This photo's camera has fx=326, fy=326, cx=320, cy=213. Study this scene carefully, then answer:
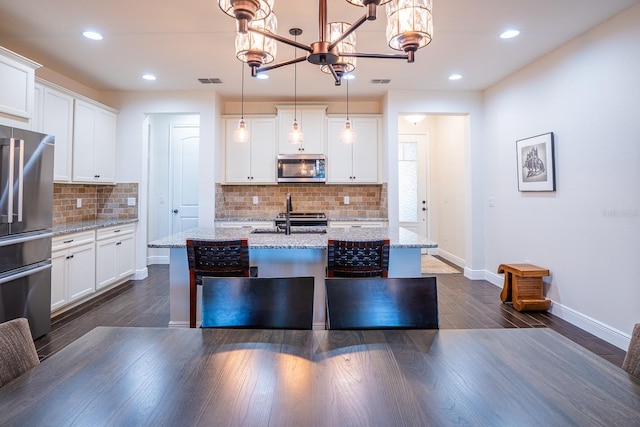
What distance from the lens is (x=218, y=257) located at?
2279 millimetres

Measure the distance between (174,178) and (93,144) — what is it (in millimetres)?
1722

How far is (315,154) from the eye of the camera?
506cm

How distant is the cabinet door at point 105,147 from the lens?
4.29 meters

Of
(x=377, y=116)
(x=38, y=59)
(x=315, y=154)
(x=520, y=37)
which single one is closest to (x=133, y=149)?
(x=38, y=59)

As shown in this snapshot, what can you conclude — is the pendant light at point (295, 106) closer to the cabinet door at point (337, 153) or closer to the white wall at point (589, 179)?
the cabinet door at point (337, 153)

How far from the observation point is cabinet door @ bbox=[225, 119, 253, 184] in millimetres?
5109

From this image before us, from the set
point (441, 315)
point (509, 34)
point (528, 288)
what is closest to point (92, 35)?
point (509, 34)

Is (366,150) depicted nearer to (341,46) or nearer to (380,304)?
(341,46)

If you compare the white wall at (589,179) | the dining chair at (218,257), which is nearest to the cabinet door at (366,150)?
the white wall at (589,179)

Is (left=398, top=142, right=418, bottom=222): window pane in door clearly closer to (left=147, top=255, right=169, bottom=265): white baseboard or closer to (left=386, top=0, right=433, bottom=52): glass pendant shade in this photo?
(left=147, top=255, right=169, bottom=265): white baseboard

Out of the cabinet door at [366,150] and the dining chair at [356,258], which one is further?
the cabinet door at [366,150]

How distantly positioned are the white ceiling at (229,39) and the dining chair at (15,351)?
Answer: 99.1 inches

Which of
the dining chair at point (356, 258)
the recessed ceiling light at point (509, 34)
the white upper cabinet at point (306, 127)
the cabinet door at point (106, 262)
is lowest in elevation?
the cabinet door at point (106, 262)

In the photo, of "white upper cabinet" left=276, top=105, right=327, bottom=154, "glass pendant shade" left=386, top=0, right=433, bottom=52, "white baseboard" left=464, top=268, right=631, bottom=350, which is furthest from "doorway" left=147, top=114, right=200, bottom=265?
"white baseboard" left=464, top=268, right=631, bottom=350
